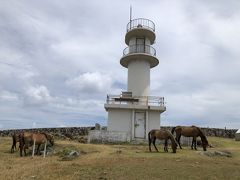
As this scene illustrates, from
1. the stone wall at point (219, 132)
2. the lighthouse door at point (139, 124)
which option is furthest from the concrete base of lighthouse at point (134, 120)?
the stone wall at point (219, 132)

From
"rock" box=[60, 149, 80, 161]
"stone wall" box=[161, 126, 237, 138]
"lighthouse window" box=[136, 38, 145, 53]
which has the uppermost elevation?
"lighthouse window" box=[136, 38, 145, 53]

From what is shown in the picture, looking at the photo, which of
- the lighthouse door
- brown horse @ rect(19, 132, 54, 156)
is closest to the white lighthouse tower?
Result: the lighthouse door

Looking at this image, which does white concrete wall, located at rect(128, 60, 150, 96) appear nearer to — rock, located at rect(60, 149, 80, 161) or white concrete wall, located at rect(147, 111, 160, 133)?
white concrete wall, located at rect(147, 111, 160, 133)

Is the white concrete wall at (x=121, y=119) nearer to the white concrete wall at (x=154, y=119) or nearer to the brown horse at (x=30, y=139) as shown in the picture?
the white concrete wall at (x=154, y=119)

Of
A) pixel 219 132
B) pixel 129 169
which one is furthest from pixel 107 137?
pixel 219 132

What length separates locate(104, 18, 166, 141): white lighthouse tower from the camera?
29.5m

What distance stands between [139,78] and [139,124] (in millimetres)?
5237

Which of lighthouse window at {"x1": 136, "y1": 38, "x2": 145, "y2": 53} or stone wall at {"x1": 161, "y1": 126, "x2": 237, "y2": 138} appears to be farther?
stone wall at {"x1": 161, "y1": 126, "x2": 237, "y2": 138}

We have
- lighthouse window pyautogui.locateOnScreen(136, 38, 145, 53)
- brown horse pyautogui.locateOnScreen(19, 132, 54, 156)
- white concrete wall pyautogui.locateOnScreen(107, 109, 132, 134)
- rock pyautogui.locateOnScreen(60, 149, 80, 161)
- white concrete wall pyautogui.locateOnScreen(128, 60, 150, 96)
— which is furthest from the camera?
lighthouse window pyautogui.locateOnScreen(136, 38, 145, 53)

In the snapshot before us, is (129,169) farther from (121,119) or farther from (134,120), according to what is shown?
(121,119)

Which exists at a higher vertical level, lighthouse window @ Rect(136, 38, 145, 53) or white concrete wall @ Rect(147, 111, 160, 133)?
lighthouse window @ Rect(136, 38, 145, 53)

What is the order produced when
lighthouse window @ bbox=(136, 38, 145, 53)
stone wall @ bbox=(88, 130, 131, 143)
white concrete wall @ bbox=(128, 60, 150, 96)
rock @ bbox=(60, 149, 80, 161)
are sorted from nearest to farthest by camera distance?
rock @ bbox=(60, 149, 80, 161) → stone wall @ bbox=(88, 130, 131, 143) → white concrete wall @ bbox=(128, 60, 150, 96) → lighthouse window @ bbox=(136, 38, 145, 53)

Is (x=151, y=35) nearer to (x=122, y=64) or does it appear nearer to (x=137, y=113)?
(x=122, y=64)

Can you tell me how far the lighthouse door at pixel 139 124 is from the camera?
29.7m
